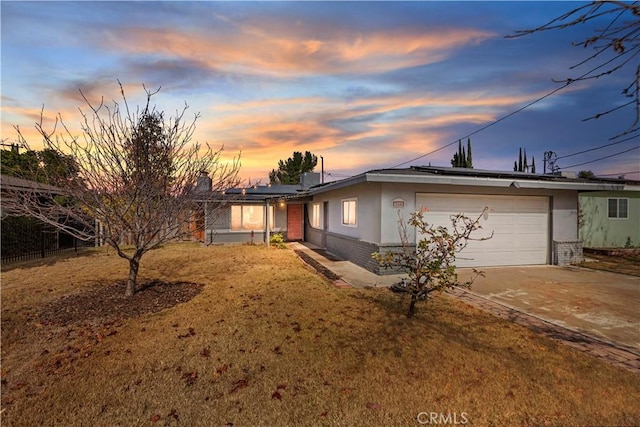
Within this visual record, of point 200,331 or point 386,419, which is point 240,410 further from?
point 200,331

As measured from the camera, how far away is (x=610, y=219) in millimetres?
16047

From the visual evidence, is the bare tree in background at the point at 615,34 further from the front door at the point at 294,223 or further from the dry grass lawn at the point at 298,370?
the front door at the point at 294,223

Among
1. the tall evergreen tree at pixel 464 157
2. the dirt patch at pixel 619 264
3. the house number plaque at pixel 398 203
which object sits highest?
the tall evergreen tree at pixel 464 157

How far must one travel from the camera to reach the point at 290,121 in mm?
13539

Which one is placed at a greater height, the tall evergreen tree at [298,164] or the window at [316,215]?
the tall evergreen tree at [298,164]

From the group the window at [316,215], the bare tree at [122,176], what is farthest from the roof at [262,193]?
the bare tree at [122,176]

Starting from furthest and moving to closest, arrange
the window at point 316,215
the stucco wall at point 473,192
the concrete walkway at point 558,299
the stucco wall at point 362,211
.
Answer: the window at point 316,215 < the stucco wall at point 362,211 < the stucco wall at point 473,192 < the concrete walkway at point 558,299

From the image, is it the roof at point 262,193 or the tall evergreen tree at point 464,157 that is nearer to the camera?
the roof at point 262,193

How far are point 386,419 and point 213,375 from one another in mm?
1953

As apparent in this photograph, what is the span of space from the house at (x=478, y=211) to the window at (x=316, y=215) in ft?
14.1

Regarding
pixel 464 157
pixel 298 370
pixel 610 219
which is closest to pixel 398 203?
pixel 298 370

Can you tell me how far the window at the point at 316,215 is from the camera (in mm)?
Result: 16375

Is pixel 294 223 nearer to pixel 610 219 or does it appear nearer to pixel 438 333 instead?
pixel 438 333

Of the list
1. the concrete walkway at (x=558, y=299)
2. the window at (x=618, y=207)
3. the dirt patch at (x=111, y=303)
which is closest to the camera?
the concrete walkway at (x=558, y=299)
